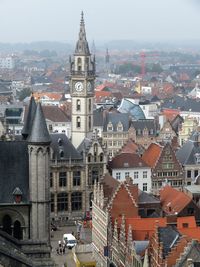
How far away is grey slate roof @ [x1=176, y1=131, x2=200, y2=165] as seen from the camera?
233ft

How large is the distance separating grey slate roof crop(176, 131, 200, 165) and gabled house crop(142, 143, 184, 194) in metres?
1.64

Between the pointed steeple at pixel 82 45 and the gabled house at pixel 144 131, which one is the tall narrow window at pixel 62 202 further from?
the gabled house at pixel 144 131

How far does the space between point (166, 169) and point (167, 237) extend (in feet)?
97.7

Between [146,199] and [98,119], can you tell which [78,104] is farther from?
[98,119]

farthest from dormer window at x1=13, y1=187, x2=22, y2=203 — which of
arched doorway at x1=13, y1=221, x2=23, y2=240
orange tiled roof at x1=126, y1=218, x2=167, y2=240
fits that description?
orange tiled roof at x1=126, y1=218, x2=167, y2=240

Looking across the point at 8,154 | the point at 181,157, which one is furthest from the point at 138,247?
the point at 181,157

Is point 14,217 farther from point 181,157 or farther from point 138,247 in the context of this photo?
point 181,157

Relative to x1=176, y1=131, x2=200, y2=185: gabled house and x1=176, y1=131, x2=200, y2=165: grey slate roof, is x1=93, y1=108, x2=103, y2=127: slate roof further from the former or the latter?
x1=176, y1=131, x2=200, y2=185: gabled house

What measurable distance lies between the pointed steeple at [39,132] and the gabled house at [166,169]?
2869 centimetres

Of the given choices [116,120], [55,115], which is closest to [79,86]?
[116,120]

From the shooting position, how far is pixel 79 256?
175ft

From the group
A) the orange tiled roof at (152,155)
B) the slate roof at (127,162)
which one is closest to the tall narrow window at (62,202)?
the slate roof at (127,162)

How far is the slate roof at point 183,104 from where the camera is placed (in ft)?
398

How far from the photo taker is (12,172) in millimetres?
42062
